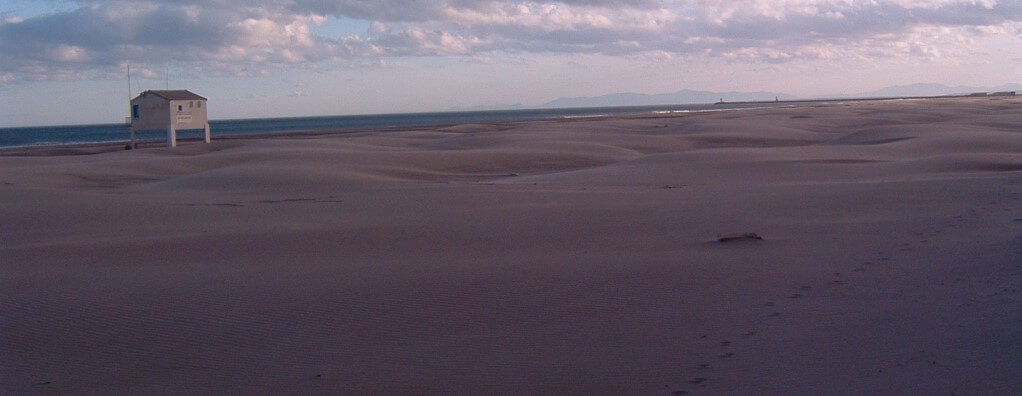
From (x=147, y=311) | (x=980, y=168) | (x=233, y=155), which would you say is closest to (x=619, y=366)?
(x=147, y=311)

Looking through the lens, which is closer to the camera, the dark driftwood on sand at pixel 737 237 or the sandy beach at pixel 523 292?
the sandy beach at pixel 523 292

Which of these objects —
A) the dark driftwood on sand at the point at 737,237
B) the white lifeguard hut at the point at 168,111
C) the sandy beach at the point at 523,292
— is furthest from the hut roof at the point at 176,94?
the dark driftwood on sand at the point at 737,237

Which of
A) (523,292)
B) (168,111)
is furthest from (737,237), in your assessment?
(168,111)

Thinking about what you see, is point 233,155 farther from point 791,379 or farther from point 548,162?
point 791,379

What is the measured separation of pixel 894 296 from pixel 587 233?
4.79 meters

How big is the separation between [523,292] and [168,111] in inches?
1456

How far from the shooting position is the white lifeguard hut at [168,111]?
41.7 meters

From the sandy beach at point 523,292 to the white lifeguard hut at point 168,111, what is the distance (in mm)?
25425

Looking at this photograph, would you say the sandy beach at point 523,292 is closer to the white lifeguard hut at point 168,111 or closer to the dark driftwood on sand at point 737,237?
the dark driftwood on sand at point 737,237

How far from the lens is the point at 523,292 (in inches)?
336

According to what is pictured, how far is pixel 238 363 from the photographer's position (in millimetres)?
6664

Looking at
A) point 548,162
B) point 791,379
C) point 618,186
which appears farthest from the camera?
point 548,162

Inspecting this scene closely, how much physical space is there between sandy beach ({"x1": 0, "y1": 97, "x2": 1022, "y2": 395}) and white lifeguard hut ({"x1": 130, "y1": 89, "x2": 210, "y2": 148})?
2542cm

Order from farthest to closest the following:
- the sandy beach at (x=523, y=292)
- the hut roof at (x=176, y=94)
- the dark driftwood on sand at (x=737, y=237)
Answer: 1. the hut roof at (x=176, y=94)
2. the dark driftwood on sand at (x=737, y=237)
3. the sandy beach at (x=523, y=292)
